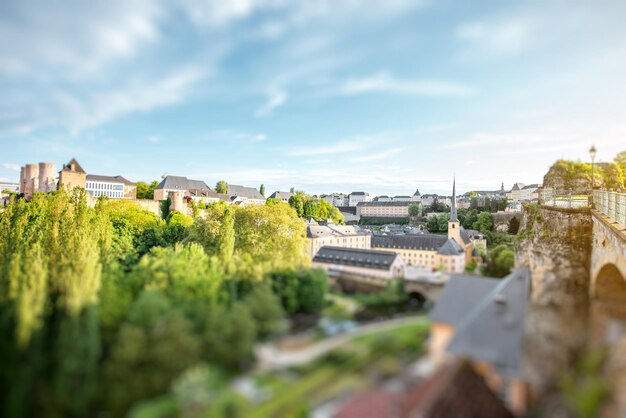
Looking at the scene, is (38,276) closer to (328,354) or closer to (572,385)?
(328,354)

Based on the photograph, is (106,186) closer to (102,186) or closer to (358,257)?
(102,186)

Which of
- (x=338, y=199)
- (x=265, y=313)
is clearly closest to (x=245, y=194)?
(x=338, y=199)

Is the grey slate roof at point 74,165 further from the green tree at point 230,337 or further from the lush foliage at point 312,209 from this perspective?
the green tree at point 230,337

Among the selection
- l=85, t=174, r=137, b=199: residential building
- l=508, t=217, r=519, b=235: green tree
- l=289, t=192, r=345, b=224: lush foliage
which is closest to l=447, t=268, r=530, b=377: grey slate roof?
l=508, t=217, r=519, b=235: green tree

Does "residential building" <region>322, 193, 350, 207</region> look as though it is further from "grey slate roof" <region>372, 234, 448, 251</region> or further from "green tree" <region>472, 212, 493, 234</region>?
"grey slate roof" <region>372, 234, 448, 251</region>

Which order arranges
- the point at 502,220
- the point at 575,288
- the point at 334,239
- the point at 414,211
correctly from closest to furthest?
the point at 575,288
the point at 334,239
the point at 502,220
the point at 414,211

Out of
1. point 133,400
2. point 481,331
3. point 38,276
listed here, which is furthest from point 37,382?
point 481,331

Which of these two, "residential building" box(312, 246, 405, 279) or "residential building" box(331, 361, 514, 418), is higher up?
"residential building" box(312, 246, 405, 279)
